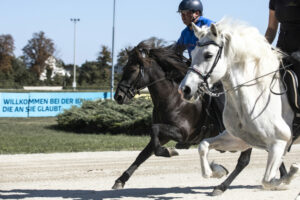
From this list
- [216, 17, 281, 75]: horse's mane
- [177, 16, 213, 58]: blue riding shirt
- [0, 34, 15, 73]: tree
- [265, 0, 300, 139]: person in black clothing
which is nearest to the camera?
[216, 17, 281, 75]: horse's mane

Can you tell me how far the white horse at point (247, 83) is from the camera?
5.36m

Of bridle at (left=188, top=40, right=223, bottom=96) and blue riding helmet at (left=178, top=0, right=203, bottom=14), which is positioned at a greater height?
blue riding helmet at (left=178, top=0, right=203, bottom=14)

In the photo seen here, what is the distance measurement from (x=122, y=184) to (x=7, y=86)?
49810 mm

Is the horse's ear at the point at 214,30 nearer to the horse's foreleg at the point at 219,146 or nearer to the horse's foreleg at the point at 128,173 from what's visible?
the horse's foreleg at the point at 219,146

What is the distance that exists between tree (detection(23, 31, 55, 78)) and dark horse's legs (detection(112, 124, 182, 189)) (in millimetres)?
85935

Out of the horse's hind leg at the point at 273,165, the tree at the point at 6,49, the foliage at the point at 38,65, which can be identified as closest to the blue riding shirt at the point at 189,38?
the horse's hind leg at the point at 273,165

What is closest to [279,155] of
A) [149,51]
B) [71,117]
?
[149,51]

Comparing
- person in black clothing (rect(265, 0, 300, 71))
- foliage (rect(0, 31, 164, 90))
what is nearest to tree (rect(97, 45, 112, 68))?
foliage (rect(0, 31, 164, 90))

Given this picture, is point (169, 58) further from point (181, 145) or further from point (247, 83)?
point (247, 83)

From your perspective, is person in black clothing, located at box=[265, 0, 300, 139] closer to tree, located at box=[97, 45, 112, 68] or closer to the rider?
the rider

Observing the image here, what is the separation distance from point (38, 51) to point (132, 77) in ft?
289

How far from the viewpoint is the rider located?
7774mm

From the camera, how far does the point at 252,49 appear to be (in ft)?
18.3

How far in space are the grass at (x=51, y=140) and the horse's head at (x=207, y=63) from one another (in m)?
7.29
